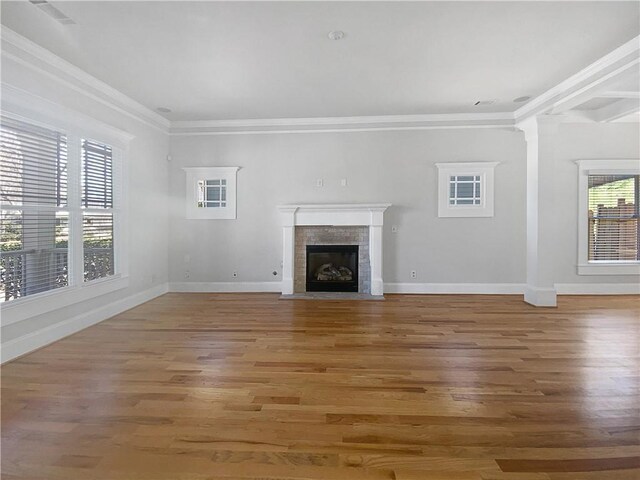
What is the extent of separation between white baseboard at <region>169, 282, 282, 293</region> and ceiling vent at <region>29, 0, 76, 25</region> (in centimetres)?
380

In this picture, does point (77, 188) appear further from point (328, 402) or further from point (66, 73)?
point (328, 402)

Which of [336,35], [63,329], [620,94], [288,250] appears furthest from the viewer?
[288,250]

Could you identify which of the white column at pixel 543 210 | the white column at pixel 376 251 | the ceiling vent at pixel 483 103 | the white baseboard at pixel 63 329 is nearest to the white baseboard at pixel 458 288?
the white column at pixel 376 251

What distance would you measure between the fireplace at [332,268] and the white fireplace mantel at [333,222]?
0.33 m

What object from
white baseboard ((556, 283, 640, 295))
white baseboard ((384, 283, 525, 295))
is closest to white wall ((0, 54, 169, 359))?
white baseboard ((384, 283, 525, 295))

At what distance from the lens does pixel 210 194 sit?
5480mm

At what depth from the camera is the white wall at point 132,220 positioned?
296cm

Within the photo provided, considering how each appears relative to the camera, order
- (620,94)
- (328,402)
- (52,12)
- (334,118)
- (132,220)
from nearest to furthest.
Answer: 1. (328,402)
2. (52,12)
3. (620,94)
4. (132,220)
5. (334,118)

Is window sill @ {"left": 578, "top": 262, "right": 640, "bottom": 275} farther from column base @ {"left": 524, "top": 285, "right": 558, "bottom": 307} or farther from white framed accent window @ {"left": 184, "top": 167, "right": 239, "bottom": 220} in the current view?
white framed accent window @ {"left": 184, "top": 167, "right": 239, "bottom": 220}

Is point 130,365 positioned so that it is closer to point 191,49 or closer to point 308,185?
point 191,49

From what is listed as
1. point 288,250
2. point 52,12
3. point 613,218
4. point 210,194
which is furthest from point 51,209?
point 613,218

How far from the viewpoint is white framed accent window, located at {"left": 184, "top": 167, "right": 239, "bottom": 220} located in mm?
5426

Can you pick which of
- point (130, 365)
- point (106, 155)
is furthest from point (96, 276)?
point (130, 365)

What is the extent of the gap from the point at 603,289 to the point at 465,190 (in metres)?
2.74
